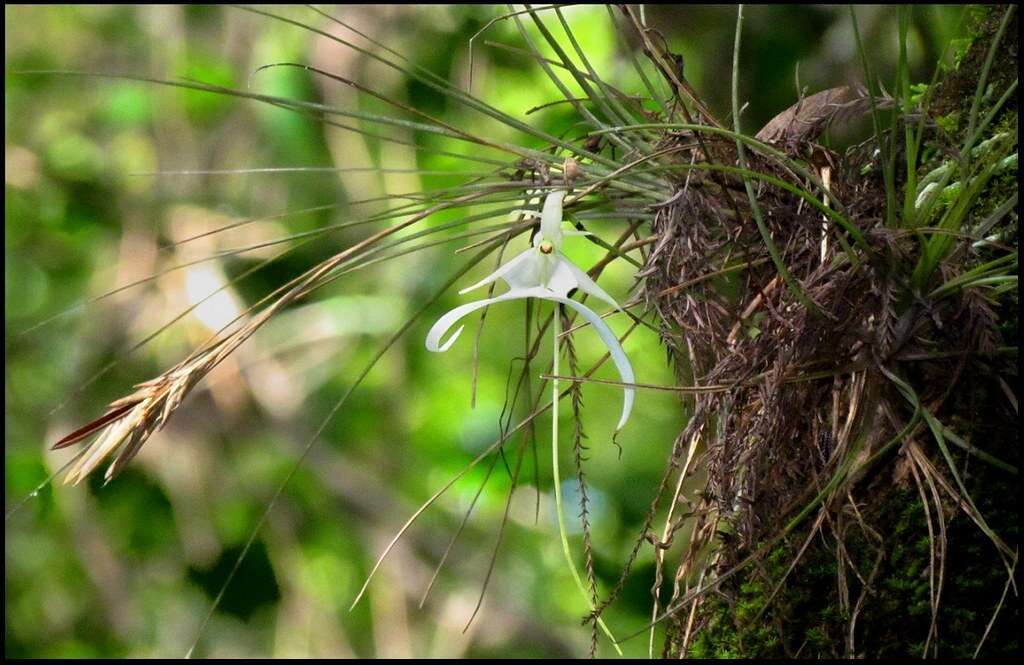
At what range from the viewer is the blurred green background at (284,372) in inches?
79.9

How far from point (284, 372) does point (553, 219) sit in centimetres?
170

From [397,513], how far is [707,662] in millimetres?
1572

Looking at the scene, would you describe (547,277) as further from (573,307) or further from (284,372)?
(284,372)

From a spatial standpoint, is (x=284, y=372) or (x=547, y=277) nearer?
(x=547, y=277)

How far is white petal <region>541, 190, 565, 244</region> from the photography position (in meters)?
0.51

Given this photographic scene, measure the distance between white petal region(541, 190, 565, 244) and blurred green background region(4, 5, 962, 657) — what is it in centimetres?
142

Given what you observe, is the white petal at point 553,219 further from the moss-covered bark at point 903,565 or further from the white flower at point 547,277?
the moss-covered bark at point 903,565

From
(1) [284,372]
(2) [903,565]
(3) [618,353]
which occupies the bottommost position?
(1) [284,372]

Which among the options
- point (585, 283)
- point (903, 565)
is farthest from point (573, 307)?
point (903, 565)

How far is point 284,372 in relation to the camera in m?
2.13

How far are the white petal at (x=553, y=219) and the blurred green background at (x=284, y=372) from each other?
1419mm

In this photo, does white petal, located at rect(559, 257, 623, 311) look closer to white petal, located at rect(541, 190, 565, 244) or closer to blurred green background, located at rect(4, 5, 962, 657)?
white petal, located at rect(541, 190, 565, 244)

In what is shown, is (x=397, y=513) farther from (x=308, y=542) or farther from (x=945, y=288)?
(x=945, y=288)

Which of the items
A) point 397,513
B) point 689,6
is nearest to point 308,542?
point 397,513
